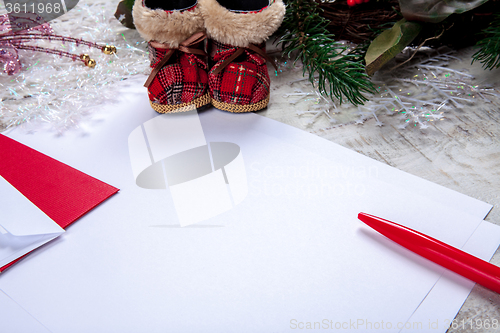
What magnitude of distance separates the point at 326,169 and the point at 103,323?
30 centimetres

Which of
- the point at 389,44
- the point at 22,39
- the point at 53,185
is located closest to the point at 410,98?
the point at 389,44

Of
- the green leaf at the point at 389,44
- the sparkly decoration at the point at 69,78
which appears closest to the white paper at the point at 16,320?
the sparkly decoration at the point at 69,78

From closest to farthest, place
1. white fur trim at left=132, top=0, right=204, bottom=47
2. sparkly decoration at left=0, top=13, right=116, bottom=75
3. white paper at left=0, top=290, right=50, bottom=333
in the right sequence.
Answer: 1. white paper at left=0, top=290, right=50, bottom=333
2. white fur trim at left=132, top=0, right=204, bottom=47
3. sparkly decoration at left=0, top=13, right=116, bottom=75

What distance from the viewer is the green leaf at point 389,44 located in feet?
1.65

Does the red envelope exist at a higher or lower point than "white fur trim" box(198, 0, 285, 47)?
lower

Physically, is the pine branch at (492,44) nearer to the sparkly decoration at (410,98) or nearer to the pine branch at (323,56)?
the sparkly decoration at (410,98)

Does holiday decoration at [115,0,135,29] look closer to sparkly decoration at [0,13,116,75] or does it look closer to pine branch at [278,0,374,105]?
sparkly decoration at [0,13,116,75]

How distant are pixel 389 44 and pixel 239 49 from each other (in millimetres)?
227

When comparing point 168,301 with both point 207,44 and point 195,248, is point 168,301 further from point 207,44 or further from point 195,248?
point 207,44

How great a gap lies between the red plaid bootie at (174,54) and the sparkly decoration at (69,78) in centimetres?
11

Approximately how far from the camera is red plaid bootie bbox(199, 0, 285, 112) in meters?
0.50

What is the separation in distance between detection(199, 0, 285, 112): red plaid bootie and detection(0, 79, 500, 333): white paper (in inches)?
4.8

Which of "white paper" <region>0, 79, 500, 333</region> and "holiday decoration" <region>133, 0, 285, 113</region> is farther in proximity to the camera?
"holiday decoration" <region>133, 0, 285, 113</region>

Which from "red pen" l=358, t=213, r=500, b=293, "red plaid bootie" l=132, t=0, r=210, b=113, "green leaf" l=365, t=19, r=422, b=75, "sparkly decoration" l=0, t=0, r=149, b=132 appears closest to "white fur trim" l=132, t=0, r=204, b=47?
"red plaid bootie" l=132, t=0, r=210, b=113
